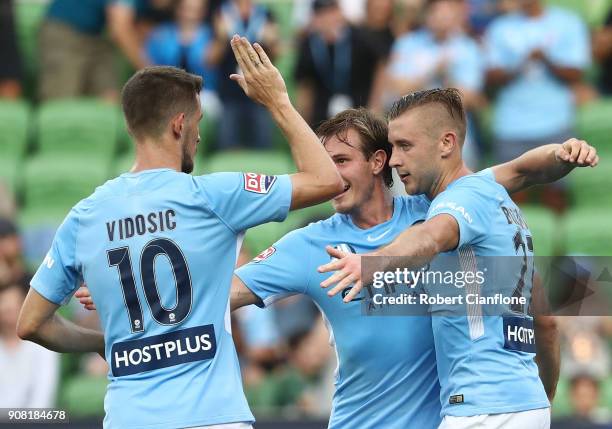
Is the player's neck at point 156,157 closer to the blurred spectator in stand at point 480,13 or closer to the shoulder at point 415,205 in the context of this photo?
the shoulder at point 415,205

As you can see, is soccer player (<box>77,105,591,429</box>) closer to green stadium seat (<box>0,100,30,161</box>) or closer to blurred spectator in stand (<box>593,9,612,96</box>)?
blurred spectator in stand (<box>593,9,612,96</box>)

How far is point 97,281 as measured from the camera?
495cm

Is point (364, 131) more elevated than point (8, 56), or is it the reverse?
point (8, 56)

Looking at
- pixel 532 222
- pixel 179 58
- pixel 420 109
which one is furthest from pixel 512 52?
pixel 420 109

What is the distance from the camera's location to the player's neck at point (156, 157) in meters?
5.05

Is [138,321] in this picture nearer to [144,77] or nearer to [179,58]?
[144,77]

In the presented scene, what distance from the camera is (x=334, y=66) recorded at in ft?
36.6

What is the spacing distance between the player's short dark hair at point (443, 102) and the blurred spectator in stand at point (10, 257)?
4638 millimetres

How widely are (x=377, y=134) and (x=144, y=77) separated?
5.36ft

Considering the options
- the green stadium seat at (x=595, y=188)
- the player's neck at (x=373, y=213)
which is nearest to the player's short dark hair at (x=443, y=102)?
the player's neck at (x=373, y=213)

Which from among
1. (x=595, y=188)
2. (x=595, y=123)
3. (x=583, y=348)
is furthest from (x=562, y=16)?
(x=583, y=348)

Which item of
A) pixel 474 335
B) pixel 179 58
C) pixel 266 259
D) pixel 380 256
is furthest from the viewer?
pixel 179 58

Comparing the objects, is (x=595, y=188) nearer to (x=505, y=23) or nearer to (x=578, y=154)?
(x=505, y=23)

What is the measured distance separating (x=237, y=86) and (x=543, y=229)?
3216 mm
